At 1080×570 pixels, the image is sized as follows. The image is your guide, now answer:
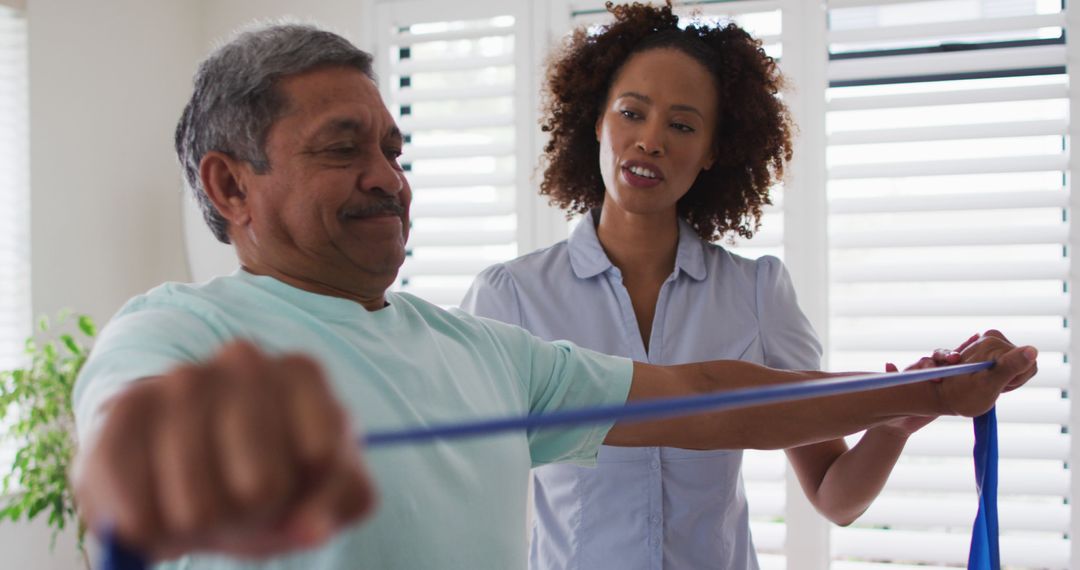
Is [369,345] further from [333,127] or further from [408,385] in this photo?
[333,127]

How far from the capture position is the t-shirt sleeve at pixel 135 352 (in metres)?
0.79

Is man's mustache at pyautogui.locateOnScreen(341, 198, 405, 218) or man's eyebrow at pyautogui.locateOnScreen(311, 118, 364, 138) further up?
man's eyebrow at pyautogui.locateOnScreen(311, 118, 364, 138)

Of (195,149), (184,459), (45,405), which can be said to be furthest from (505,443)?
(45,405)

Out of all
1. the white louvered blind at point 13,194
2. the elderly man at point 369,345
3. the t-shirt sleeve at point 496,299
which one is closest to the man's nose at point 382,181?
the elderly man at point 369,345

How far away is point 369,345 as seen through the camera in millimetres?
1158

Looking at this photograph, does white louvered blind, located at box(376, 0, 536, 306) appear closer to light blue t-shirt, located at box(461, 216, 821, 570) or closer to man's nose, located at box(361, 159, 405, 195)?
light blue t-shirt, located at box(461, 216, 821, 570)

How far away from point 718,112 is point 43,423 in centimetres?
244

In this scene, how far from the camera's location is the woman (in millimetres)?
1817

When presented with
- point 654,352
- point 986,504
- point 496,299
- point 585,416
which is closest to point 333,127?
point 585,416

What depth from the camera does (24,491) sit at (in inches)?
129

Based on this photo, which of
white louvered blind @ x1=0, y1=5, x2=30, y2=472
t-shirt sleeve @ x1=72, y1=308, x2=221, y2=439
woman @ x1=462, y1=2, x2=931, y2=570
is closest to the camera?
t-shirt sleeve @ x1=72, y1=308, x2=221, y2=439

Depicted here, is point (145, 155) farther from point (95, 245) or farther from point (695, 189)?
point (695, 189)

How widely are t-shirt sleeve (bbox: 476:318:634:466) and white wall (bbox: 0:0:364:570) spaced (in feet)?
8.49

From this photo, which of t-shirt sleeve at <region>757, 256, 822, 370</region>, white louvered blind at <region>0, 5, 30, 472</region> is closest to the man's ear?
t-shirt sleeve at <region>757, 256, 822, 370</region>
